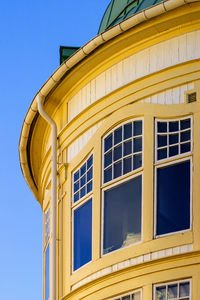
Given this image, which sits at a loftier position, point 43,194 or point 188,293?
point 43,194

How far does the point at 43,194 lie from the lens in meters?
23.0

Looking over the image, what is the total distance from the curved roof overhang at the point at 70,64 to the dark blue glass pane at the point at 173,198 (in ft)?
9.42

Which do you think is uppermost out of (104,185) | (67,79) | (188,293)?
(67,79)

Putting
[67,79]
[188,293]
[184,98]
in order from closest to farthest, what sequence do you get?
[188,293] < [184,98] < [67,79]

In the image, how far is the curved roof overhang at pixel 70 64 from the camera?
58.7 ft

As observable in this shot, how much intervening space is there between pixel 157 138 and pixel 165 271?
100 inches

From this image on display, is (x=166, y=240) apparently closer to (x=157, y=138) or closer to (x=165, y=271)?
(x=165, y=271)

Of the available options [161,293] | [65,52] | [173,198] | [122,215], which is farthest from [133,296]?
[65,52]

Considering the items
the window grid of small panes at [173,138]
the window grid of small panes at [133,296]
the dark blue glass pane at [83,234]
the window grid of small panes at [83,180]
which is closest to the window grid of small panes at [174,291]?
the window grid of small panes at [133,296]

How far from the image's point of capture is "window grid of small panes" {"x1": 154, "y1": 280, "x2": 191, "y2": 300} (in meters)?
16.7

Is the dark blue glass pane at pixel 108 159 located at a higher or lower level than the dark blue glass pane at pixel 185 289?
higher

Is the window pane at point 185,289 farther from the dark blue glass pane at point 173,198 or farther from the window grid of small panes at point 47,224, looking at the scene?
the window grid of small panes at point 47,224

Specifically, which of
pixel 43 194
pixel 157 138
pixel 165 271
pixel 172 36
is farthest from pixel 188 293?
pixel 43 194

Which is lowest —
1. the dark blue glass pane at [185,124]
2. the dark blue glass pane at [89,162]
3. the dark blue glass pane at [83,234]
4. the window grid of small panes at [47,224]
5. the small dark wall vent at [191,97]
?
the dark blue glass pane at [83,234]
